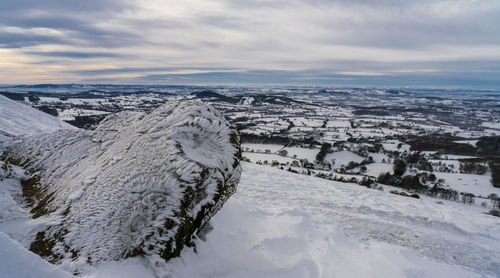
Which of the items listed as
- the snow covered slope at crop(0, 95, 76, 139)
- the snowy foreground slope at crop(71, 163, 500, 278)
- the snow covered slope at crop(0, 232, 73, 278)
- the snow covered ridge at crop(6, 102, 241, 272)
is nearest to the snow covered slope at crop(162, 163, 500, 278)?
the snowy foreground slope at crop(71, 163, 500, 278)

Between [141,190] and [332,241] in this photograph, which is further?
[332,241]

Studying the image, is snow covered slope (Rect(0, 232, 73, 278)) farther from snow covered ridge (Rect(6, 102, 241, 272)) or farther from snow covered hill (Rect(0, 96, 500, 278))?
snow covered ridge (Rect(6, 102, 241, 272))

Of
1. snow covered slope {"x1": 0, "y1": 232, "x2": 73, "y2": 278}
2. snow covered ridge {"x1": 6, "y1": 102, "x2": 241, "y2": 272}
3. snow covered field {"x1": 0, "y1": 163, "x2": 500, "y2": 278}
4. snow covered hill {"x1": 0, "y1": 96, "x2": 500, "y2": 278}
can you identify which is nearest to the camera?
snow covered slope {"x1": 0, "y1": 232, "x2": 73, "y2": 278}

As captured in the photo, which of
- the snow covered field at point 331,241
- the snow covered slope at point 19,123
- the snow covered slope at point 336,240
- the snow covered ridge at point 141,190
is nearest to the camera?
the snow covered ridge at point 141,190

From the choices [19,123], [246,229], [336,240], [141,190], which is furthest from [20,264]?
[19,123]

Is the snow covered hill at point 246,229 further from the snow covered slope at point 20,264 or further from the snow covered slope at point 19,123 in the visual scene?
the snow covered slope at point 19,123

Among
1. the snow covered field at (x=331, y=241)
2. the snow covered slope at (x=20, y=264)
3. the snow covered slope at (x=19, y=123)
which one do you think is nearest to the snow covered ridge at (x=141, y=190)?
the snow covered field at (x=331, y=241)

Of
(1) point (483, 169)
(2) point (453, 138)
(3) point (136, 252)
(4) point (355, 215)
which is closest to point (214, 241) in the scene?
(3) point (136, 252)

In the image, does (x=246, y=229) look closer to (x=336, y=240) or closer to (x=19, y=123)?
(x=336, y=240)

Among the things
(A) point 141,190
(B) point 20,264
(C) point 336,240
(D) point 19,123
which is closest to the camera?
(B) point 20,264

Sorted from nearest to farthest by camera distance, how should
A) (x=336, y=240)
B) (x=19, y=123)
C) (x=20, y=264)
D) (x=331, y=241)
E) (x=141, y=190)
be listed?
(x=20, y=264) → (x=141, y=190) → (x=331, y=241) → (x=336, y=240) → (x=19, y=123)
